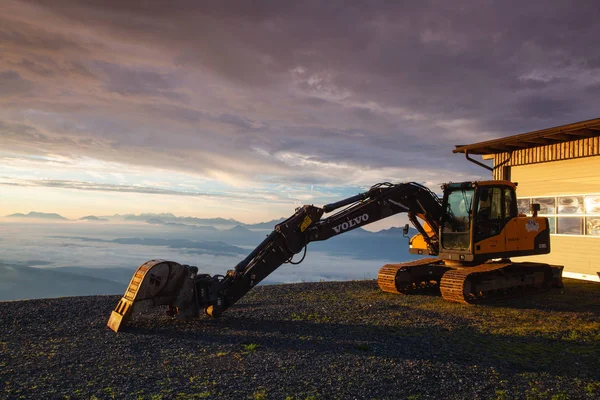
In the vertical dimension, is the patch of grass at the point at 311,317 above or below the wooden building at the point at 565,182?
below

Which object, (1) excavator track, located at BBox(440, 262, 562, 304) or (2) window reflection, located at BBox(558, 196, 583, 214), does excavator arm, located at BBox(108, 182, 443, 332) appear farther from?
(2) window reflection, located at BBox(558, 196, 583, 214)

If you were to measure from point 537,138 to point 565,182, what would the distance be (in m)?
1.94

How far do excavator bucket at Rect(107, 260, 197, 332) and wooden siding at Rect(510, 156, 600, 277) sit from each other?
13511mm

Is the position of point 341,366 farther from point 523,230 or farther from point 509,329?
point 523,230

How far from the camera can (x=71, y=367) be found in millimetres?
6270

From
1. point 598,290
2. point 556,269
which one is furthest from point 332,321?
point 598,290

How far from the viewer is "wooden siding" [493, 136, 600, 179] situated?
14.9 metres

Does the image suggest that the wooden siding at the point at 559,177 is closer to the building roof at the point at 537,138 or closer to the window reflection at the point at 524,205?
the window reflection at the point at 524,205

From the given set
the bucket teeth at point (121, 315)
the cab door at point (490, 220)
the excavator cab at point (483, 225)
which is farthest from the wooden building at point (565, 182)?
the bucket teeth at point (121, 315)

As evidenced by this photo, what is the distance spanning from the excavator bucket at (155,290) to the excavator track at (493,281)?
21.3ft

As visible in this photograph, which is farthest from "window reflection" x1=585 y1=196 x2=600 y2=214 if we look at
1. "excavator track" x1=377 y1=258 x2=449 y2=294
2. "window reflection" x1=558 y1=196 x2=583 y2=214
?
"excavator track" x1=377 y1=258 x2=449 y2=294

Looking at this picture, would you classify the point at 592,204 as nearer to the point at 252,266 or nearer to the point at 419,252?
the point at 419,252

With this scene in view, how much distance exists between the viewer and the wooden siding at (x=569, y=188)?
1508 cm

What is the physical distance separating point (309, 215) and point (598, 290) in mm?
9719
